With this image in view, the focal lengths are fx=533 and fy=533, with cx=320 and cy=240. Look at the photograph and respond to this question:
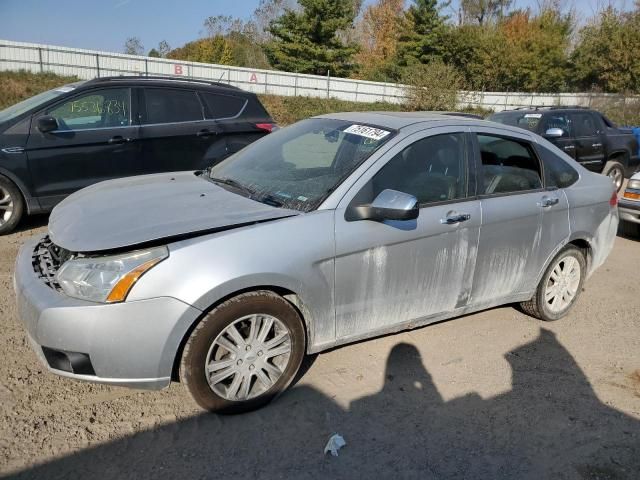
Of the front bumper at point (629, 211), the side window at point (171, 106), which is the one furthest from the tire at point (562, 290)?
the side window at point (171, 106)

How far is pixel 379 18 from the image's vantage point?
5206cm

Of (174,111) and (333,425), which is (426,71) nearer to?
(174,111)

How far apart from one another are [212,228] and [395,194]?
1.06m

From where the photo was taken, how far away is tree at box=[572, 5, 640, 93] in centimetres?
3503

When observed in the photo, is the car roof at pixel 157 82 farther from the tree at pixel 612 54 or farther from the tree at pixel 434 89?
the tree at pixel 612 54

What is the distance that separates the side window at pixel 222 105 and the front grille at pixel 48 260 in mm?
4005

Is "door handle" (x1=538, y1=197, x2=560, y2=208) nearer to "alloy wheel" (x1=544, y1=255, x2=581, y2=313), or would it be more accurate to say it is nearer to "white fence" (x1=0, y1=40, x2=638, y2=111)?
"alloy wheel" (x1=544, y1=255, x2=581, y2=313)

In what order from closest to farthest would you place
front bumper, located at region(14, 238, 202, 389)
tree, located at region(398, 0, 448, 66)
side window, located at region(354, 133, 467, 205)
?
front bumper, located at region(14, 238, 202, 389) → side window, located at region(354, 133, 467, 205) → tree, located at region(398, 0, 448, 66)

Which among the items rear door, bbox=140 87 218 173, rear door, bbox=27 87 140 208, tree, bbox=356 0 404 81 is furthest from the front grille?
tree, bbox=356 0 404 81

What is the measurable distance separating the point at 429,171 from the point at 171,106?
4.19 m

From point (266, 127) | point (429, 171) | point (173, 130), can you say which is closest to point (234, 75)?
point (266, 127)

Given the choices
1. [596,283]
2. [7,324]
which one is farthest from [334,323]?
[596,283]

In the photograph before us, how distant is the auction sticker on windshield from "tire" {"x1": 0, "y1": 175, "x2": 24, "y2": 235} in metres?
4.09

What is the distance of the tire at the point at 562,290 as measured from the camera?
4383mm
